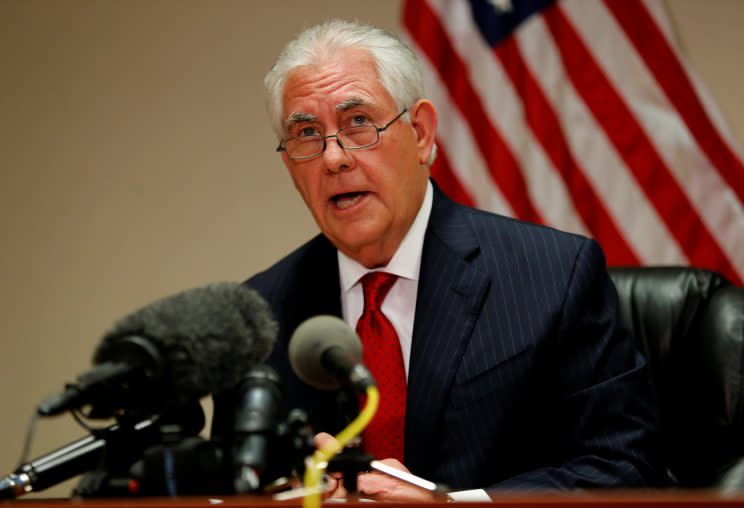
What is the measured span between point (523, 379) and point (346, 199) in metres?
0.62

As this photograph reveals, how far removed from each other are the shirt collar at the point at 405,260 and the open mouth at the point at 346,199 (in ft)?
0.68

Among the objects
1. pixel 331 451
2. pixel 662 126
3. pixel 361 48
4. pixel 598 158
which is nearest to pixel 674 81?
pixel 662 126

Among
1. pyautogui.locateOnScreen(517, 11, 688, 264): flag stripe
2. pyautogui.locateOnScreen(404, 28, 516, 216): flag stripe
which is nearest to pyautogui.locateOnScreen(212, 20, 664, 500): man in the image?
pyautogui.locateOnScreen(404, 28, 516, 216): flag stripe

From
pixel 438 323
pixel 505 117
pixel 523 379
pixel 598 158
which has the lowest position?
pixel 523 379

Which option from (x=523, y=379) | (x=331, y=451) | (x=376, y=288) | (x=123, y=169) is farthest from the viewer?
(x=123, y=169)

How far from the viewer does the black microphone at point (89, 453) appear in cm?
113

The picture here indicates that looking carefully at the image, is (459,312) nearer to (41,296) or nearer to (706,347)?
(706,347)

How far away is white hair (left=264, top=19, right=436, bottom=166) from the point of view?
218 cm

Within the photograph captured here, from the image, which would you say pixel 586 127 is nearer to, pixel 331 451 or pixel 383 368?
pixel 383 368

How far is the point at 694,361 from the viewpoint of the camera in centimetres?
226

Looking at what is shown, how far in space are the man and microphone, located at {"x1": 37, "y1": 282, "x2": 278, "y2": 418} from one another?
78 centimetres

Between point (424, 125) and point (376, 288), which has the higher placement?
point (424, 125)

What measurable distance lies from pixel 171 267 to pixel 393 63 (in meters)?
1.54

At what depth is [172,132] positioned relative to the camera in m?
3.38
